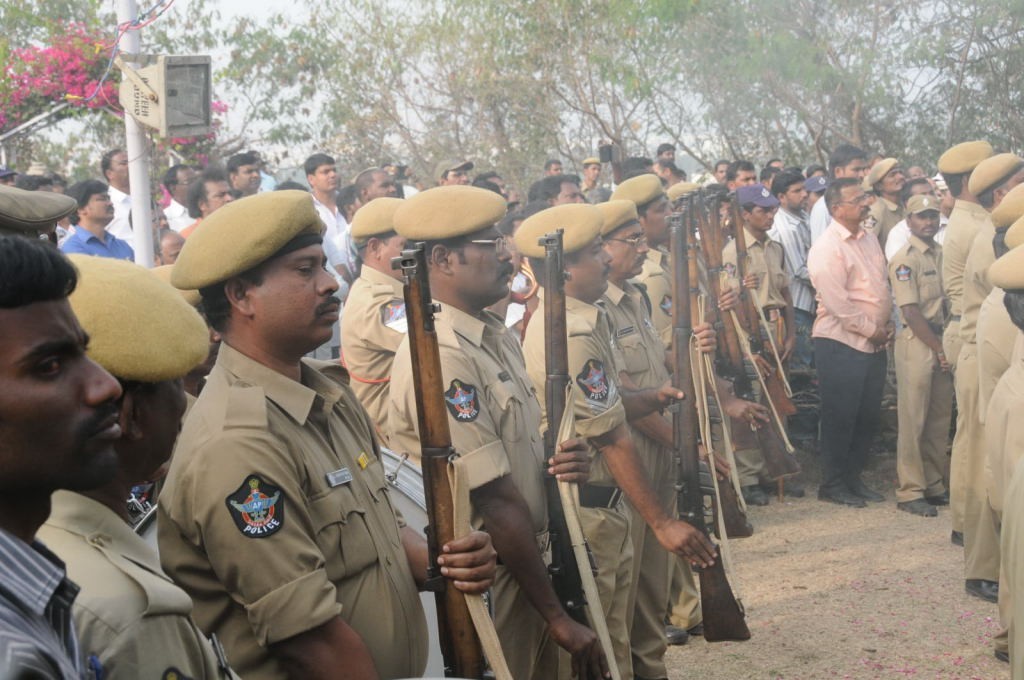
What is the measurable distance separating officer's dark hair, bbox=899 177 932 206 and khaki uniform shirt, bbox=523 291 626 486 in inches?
242

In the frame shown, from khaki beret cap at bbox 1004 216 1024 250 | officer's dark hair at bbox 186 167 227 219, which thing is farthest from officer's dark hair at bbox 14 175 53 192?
khaki beret cap at bbox 1004 216 1024 250

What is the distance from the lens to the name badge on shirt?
8.69ft

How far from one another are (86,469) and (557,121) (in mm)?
17091

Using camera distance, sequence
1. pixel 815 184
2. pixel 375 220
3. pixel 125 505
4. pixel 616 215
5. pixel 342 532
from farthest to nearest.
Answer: pixel 815 184, pixel 375 220, pixel 616 215, pixel 342 532, pixel 125 505

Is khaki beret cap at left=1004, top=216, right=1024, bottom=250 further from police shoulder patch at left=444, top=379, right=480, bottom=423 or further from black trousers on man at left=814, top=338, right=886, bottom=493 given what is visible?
black trousers on man at left=814, top=338, right=886, bottom=493

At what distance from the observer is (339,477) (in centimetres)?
267

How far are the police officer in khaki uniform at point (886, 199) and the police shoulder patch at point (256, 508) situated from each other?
8.84m

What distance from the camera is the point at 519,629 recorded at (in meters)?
4.07

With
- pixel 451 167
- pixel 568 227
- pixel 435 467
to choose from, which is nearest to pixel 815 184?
pixel 451 167

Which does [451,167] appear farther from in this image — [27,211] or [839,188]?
[27,211]

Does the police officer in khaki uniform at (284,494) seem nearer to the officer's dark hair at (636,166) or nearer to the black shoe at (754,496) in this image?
the black shoe at (754,496)

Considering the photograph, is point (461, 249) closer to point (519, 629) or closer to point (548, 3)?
point (519, 629)

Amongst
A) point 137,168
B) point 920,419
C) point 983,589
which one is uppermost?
point 137,168

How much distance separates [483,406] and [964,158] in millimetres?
5704
